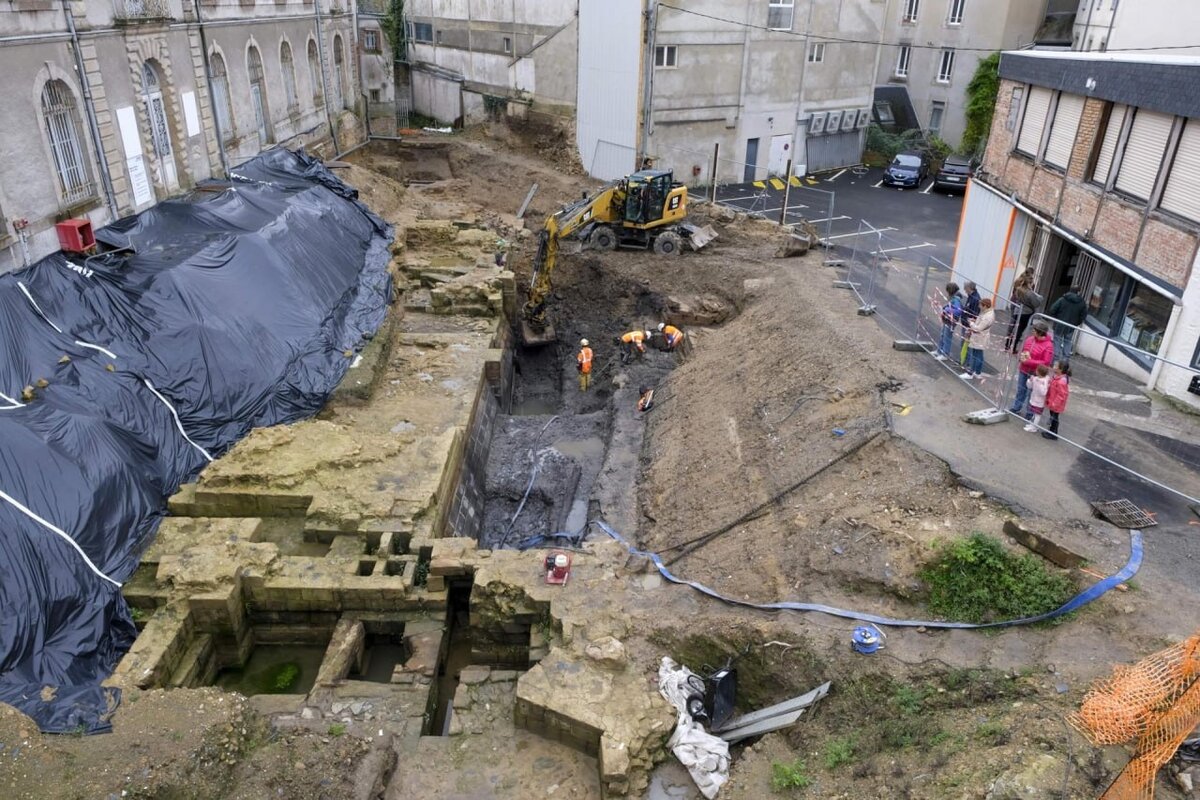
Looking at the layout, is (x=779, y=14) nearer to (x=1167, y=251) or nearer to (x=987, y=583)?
(x=1167, y=251)

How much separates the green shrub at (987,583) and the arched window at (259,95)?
25.5m

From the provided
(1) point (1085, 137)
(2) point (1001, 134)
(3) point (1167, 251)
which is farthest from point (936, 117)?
(3) point (1167, 251)

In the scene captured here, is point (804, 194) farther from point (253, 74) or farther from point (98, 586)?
point (98, 586)

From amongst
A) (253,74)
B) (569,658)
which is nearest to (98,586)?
(569,658)

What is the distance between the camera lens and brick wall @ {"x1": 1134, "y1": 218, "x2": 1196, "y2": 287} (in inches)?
474

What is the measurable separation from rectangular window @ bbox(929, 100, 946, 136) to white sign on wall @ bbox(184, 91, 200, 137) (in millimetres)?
32325

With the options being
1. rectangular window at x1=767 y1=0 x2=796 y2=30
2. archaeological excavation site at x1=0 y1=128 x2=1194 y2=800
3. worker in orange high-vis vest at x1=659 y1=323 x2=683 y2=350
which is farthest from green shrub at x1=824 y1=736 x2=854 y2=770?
rectangular window at x1=767 y1=0 x2=796 y2=30

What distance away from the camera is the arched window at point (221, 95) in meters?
23.7

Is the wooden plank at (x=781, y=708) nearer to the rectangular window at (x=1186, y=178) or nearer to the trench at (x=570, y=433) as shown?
the trench at (x=570, y=433)

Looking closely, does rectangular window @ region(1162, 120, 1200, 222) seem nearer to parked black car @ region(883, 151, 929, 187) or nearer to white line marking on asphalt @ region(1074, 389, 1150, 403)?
white line marking on asphalt @ region(1074, 389, 1150, 403)

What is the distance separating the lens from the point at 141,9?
19.1 m

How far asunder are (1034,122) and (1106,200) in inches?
137

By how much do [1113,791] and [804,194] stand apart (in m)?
27.2

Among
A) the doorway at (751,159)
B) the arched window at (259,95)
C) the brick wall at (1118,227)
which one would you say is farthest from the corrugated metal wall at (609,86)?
the brick wall at (1118,227)
